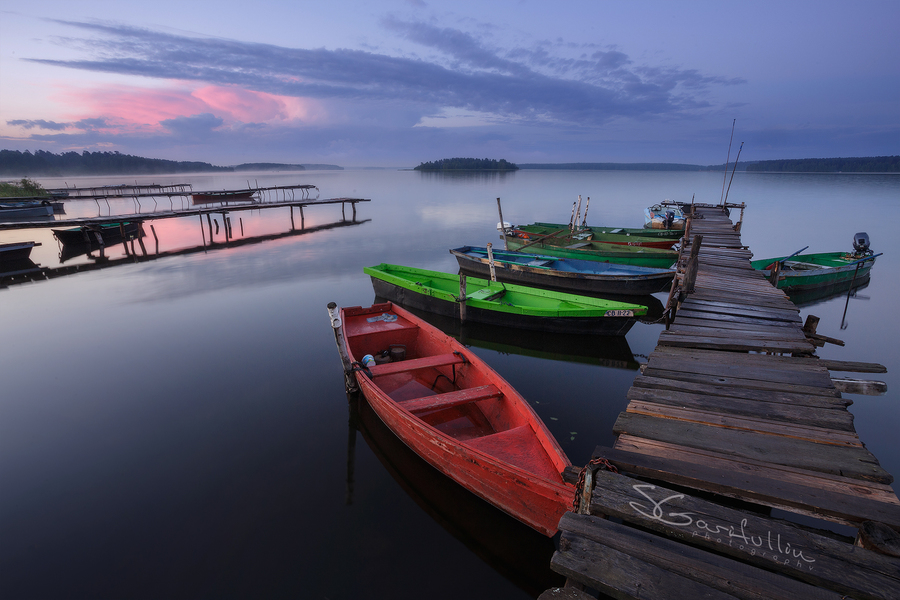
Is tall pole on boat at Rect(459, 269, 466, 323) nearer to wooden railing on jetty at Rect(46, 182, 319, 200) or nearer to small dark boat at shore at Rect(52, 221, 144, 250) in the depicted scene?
small dark boat at shore at Rect(52, 221, 144, 250)

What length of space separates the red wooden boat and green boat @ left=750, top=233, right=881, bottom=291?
1473cm

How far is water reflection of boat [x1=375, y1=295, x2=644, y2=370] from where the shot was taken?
13477 millimetres

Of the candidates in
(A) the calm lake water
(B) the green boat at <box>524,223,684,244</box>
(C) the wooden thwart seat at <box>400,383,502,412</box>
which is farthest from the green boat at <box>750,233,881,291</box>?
(C) the wooden thwart seat at <box>400,383,502,412</box>

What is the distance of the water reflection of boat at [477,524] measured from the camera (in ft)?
20.5

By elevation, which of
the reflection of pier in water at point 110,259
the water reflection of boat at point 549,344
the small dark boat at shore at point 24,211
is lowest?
the water reflection of boat at point 549,344

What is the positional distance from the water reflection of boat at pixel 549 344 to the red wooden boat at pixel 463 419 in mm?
3908

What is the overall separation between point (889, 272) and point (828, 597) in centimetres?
3392

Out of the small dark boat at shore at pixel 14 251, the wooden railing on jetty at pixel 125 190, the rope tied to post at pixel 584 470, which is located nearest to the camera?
the rope tied to post at pixel 584 470

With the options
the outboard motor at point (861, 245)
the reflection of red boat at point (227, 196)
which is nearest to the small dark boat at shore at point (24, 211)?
the reflection of red boat at point (227, 196)

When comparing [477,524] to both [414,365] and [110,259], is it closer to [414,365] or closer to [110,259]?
[414,365]

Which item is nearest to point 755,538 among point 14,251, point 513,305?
point 513,305

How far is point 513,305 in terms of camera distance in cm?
1460

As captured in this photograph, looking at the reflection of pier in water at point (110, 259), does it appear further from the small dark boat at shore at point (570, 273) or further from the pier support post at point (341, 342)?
the pier support post at point (341, 342)

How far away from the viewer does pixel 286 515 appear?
7.36 m
